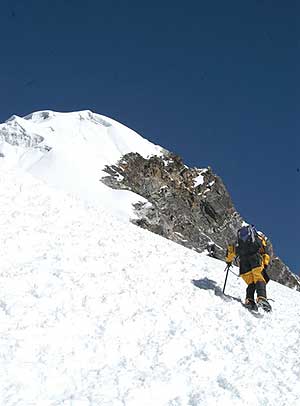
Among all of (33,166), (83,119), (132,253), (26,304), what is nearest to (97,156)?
(33,166)

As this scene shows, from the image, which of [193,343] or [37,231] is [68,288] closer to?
[193,343]

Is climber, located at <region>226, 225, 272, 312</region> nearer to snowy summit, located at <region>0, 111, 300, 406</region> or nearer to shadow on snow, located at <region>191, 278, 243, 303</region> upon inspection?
snowy summit, located at <region>0, 111, 300, 406</region>

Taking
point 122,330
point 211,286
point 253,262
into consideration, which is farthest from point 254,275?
point 122,330

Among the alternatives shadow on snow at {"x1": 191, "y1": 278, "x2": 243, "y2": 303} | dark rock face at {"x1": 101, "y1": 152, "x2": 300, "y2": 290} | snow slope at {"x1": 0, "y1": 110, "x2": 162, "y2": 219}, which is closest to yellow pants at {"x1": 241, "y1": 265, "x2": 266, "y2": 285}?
shadow on snow at {"x1": 191, "y1": 278, "x2": 243, "y2": 303}

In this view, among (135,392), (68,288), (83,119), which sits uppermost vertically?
(83,119)

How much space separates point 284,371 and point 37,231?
7680 millimetres

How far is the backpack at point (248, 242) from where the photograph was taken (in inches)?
542

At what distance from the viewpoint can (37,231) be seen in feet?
49.9

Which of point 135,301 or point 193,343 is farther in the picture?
point 135,301

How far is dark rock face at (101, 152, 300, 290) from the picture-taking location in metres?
69.9

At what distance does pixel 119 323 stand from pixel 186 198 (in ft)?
225

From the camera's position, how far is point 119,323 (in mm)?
10398

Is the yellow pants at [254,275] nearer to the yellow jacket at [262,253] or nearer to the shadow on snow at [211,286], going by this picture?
the yellow jacket at [262,253]

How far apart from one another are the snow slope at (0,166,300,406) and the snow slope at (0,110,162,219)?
4232 cm
